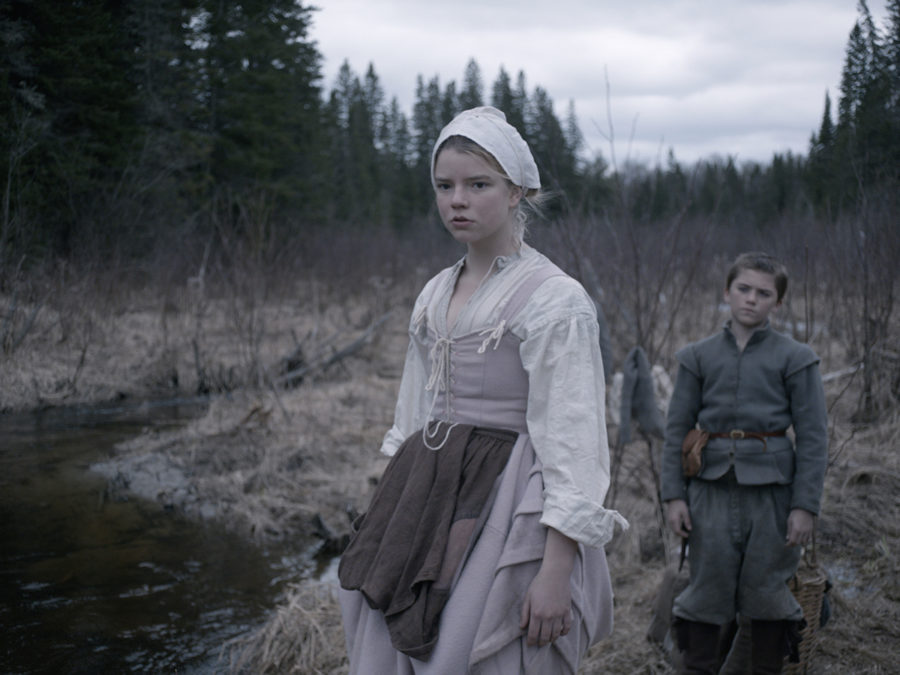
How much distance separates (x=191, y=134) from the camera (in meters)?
18.0

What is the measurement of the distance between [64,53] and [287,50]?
1291 centimetres

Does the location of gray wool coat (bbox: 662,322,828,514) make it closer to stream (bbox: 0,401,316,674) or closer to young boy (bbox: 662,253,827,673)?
young boy (bbox: 662,253,827,673)

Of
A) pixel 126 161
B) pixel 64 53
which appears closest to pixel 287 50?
pixel 126 161

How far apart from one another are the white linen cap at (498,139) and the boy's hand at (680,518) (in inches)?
60.5

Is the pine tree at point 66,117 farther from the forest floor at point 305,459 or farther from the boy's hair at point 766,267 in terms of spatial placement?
the boy's hair at point 766,267

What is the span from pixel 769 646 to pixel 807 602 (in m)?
0.27

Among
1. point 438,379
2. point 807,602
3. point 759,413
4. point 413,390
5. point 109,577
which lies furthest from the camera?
point 109,577

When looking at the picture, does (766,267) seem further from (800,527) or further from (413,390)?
(413,390)

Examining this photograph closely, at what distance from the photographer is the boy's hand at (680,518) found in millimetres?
2684

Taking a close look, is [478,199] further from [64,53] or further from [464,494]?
[64,53]

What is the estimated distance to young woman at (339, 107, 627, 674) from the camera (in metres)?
1.44

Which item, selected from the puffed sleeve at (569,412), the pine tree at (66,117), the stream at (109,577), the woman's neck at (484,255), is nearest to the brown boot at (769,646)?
the puffed sleeve at (569,412)

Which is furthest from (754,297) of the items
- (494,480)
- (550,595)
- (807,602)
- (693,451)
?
(550,595)

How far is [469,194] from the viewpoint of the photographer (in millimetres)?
1592
